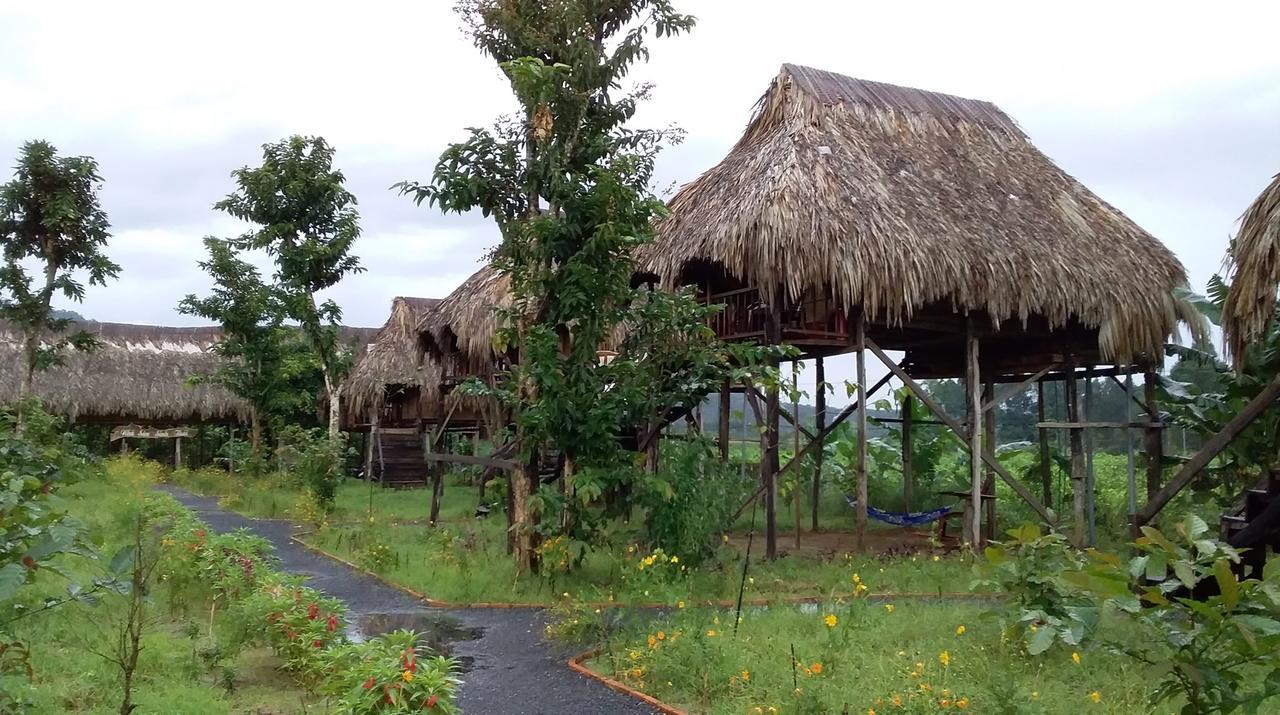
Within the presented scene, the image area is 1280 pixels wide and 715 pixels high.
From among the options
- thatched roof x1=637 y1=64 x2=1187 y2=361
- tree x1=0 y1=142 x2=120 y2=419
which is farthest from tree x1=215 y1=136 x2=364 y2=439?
thatched roof x1=637 y1=64 x2=1187 y2=361

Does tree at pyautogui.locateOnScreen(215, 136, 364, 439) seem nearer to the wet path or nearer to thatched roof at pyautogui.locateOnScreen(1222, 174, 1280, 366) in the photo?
the wet path

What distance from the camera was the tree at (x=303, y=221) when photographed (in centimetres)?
1691

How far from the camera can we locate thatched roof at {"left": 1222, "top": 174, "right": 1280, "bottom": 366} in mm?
6306

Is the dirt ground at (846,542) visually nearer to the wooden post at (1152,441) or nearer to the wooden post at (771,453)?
the wooden post at (771,453)

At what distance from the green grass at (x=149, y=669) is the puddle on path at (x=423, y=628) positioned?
0.90 m

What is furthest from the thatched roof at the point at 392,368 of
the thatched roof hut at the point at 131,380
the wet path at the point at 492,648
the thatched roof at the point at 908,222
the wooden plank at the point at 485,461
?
the wet path at the point at 492,648

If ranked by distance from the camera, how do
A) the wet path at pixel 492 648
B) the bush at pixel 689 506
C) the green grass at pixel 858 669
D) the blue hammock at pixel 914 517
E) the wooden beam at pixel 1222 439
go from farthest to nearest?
1. the blue hammock at pixel 914 517
2. the bush at pixel 689 506
3. the wooden beam at pixel 1222 439
4. the wet path at pixel 492 648
5. the green grass at pixel 858 669

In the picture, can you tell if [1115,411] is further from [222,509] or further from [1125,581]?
[1125,581]

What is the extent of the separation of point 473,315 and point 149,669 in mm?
8580

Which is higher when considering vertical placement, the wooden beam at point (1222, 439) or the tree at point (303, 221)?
the tree at point (303, 221)

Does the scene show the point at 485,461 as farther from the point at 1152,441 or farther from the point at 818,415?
the point at 1152,441

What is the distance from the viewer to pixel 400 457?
73.8 ft

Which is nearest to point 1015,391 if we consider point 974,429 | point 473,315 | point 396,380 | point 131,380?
point 974,429

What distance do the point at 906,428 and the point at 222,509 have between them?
10488 millimetres
